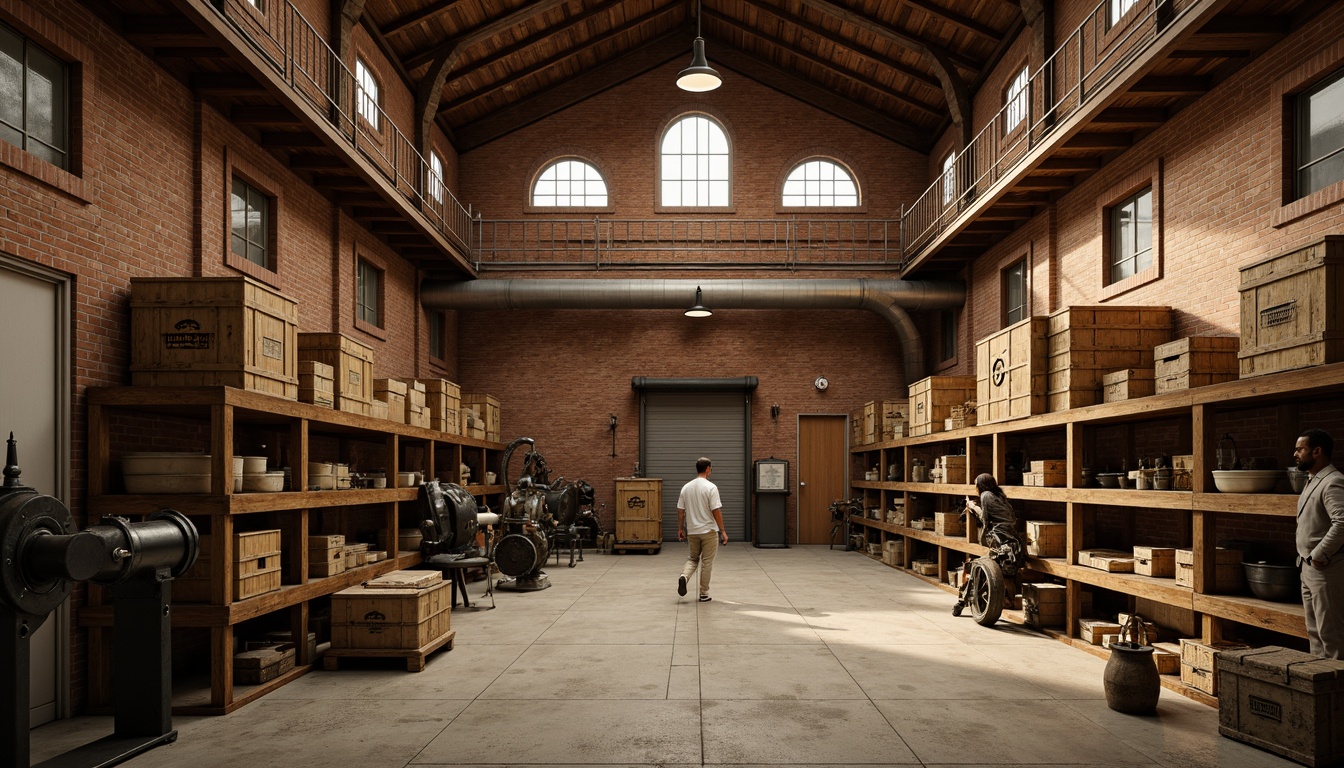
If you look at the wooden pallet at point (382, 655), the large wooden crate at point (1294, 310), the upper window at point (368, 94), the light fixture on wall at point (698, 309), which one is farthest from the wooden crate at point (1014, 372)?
the upper window at point (368, 94)

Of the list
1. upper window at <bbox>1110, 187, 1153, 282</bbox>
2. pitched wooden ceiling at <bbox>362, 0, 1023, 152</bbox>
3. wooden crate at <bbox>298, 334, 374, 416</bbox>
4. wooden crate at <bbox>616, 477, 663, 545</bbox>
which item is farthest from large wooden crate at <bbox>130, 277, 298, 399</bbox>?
wooden crate at <bbox>616, 477, 663, 545</bbox>

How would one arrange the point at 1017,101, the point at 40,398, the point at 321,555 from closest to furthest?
1. the point at 40,398
2. the point at 321,555
3. the point at 1017,101

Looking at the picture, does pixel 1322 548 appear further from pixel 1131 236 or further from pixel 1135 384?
pixel 1131 236

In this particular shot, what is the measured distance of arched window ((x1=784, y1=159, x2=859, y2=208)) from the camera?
66.9 ft

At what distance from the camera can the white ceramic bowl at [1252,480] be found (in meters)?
6.60

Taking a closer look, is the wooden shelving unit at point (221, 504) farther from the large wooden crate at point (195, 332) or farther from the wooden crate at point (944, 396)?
the wooden crate at point (944, 396)

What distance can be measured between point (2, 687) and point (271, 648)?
307 cm

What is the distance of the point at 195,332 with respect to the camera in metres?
7.20

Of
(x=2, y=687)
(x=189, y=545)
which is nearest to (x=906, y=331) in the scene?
(x=189, y=545)

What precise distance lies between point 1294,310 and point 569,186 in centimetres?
1638

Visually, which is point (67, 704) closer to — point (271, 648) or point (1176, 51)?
point (271, 648)

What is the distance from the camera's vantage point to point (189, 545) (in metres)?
5.89

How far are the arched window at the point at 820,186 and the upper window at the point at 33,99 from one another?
51.0 feet

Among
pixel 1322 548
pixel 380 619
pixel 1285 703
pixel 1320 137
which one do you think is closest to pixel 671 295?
pixel 380 619
